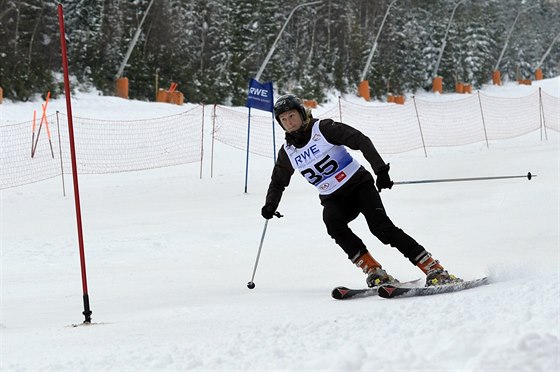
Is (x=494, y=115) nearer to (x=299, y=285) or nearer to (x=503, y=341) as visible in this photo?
(x=299, y=285)

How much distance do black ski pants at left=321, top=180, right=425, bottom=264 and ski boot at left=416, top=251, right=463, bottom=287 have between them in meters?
0.06

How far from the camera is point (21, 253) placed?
8430 mm

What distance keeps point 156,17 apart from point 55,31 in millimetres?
5549

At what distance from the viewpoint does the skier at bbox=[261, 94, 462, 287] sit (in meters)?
5.24

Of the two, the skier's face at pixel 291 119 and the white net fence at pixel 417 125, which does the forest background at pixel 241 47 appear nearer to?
the white net fence at pixel 417 125

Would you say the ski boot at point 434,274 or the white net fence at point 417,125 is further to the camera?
the white net fence at point 417,125

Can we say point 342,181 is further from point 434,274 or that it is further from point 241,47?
point 241,47

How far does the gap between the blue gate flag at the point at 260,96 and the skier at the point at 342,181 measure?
919 centimetres

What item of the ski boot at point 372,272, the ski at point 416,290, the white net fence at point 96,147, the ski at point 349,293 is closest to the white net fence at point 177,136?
the white net fence at point 96,147

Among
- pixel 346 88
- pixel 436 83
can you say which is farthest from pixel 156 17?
pixel 436 83

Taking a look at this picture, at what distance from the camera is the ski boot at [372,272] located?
5.34 m

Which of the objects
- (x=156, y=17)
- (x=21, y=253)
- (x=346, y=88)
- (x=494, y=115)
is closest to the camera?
(x=21, y=253)

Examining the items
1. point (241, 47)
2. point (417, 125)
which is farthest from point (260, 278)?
point (241, 47)

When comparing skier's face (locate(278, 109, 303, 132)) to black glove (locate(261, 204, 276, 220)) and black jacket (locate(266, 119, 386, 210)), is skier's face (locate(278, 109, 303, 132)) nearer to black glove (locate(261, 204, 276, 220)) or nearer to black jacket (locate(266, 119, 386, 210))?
black jacket (locate(266, 119, 386, 210))
